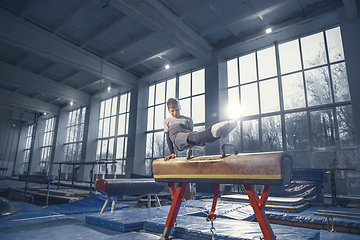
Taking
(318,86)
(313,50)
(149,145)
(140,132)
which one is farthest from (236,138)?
(140,132)

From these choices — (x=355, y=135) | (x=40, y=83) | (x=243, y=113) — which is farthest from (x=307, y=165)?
(x=40, y=83)

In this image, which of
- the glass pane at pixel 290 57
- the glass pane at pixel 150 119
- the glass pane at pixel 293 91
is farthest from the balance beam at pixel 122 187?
the glass pane at pixel 150 119

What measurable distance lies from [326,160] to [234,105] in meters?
3.95

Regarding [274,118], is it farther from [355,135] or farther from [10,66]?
[10,66]

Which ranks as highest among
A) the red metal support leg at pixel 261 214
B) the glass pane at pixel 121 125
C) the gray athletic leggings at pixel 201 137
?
the glass pane at pixel 121 125

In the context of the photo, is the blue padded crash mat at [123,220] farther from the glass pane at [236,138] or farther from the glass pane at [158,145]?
the glass pane at [158,145]

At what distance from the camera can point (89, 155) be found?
47.9 ft

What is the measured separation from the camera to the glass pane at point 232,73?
393 inches

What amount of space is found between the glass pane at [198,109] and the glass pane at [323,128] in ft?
14.8

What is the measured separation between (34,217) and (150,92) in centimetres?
1028

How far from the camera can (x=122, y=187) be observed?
399 centimetres

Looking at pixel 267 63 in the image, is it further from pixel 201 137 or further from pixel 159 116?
pixel 201 137

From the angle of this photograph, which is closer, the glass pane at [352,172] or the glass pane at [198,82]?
the glass pane at [352,172]

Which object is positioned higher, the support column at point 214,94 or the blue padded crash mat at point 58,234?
the support column at point 214,94
